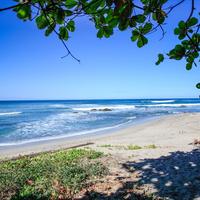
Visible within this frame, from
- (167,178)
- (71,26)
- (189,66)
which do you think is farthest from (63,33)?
(167,178)

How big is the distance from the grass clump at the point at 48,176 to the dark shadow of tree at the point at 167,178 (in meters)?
0.72

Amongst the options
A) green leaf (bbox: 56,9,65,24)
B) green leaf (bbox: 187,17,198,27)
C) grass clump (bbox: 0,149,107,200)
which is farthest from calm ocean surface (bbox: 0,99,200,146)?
green leaf (bbox: 187,17,198,27)

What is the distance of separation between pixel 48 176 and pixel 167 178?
2703 mm

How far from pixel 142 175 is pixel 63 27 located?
568 centimetres

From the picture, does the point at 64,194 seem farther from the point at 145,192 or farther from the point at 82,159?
the point at 82,159

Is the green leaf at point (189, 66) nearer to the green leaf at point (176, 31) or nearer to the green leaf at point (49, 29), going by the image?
the green leaf at point (176, 31)

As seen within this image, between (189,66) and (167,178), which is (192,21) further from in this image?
(167,178)

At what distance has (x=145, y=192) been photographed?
643cm

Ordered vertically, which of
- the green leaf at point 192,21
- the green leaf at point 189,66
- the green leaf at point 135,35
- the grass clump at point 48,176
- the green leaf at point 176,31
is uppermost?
the green leaf at point 192,21

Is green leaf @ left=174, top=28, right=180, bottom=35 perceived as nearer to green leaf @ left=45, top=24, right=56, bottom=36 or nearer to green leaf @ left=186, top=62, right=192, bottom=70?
green leaf @ left=186, top=62, right=192, bottom=70

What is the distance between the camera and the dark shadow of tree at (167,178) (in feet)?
20.6

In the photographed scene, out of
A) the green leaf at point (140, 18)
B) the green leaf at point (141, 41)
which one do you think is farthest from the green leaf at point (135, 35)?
the green leaf at point (140, 18)

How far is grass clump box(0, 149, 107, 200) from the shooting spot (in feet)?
21.9

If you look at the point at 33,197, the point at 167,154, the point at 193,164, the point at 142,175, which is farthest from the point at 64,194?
the point at 167,154
